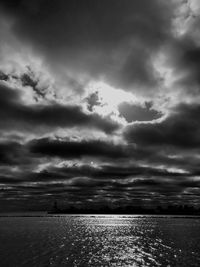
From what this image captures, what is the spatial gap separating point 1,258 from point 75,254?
17342 mm

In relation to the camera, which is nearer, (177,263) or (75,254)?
(177,263)

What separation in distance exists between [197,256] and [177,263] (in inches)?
432

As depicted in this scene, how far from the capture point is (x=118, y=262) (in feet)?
201

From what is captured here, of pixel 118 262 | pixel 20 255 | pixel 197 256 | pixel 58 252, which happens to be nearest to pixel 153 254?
pixel 197 256

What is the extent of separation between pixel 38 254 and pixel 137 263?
24.3 meters

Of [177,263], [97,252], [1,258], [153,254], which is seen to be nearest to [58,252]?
[97,252]

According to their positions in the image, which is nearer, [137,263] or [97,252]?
[137,263]

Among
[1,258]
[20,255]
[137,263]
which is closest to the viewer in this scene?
[137,263]

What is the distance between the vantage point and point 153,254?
2864 inches

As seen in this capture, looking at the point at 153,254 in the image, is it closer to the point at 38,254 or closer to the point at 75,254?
the point at 75,254

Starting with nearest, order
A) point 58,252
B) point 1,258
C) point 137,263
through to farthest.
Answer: point 137,263, point 1,258, point 58,252

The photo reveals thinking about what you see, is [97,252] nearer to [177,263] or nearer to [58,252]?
[58,252]

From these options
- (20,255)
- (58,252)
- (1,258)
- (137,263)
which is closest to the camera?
(137,263)

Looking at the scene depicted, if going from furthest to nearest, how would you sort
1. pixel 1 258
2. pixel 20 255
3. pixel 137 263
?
pixel 20 255
pixel 1 258
pixel 137 263
